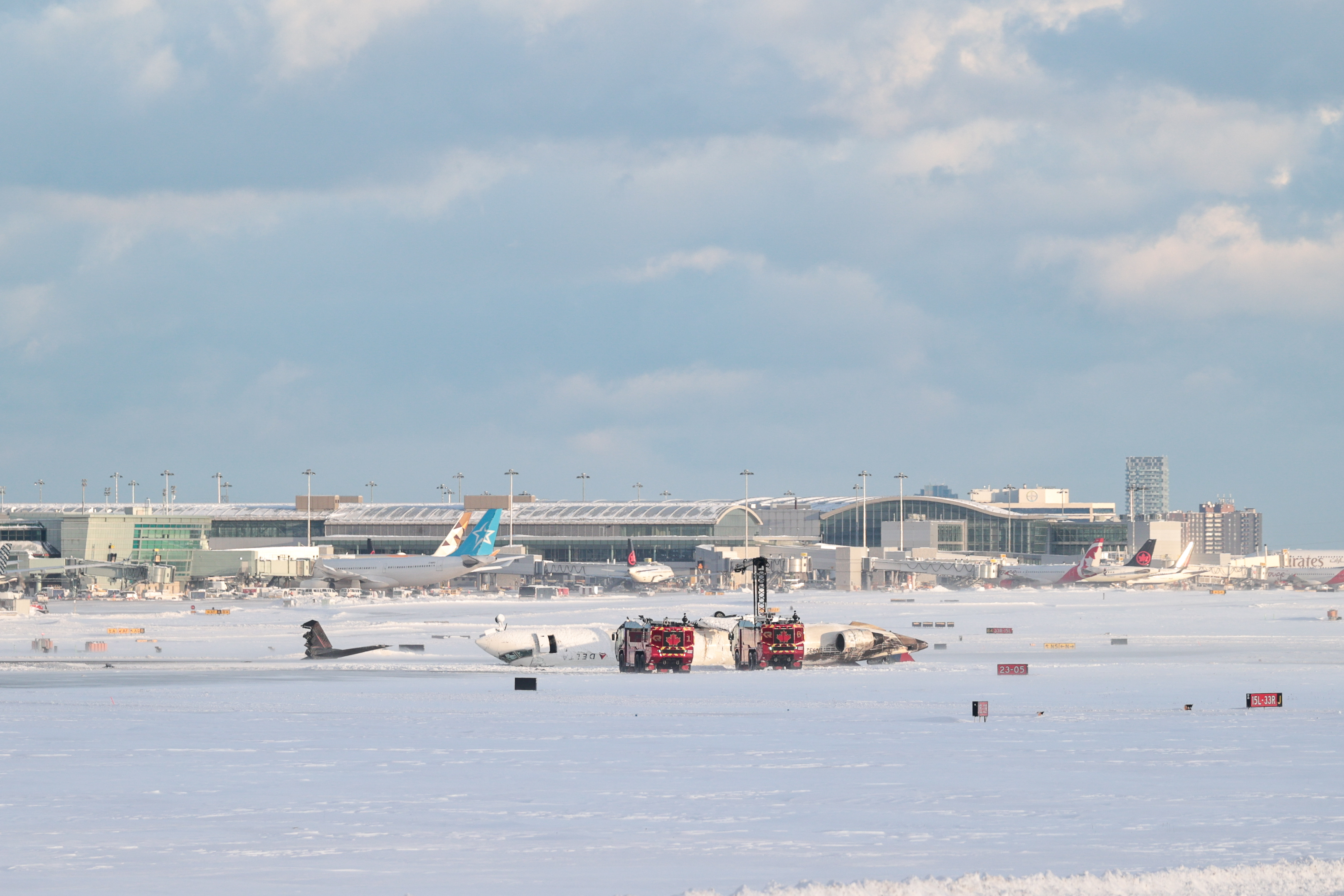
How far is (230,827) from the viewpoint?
18812 millimetres

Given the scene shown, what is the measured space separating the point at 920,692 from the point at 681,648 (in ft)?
33.7

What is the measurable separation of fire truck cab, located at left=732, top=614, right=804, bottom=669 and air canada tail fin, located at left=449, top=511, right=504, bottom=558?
11066cm

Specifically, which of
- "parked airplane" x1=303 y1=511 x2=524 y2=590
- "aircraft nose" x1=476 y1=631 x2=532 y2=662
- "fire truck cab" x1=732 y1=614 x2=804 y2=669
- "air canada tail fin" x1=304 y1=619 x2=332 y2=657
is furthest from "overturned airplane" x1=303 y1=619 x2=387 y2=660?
"parked airplane" x1=303 y1=511 x2=524 y2=590

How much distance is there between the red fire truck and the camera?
157ft

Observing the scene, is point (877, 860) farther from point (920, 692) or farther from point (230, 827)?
point (920, 692)

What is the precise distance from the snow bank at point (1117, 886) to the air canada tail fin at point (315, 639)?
4423 cm

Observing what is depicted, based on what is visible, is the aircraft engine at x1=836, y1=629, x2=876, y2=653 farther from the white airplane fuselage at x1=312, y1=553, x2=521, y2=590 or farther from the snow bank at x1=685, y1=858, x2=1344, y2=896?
the white airplane fuselage at x1=312, y1=553, x2=521, y2=590

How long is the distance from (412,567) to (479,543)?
768cm

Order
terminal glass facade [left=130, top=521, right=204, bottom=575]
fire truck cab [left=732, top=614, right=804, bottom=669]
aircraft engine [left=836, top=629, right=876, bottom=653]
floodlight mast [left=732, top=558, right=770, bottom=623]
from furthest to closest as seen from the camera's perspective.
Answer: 1. terminal glass facade [left=130, top=521, right=204, bottom=575]
2. aircraft engine [left=836, top=629, right=876, bottom=653]
3. fire truck cab [left=732, top=614, right=804, bottom=669]
4. floodlight mast [left=732, top=558, right=770, bottom=623]

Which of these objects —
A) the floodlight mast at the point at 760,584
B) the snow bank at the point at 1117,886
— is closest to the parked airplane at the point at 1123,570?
the floodlight mast at the point at 760,584

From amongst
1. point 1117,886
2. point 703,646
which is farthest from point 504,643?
point 1117,886

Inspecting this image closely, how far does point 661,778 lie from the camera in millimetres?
23297

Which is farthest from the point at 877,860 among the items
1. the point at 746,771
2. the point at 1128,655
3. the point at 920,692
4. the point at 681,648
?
the point at 1128,655

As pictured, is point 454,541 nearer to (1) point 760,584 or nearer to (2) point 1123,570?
(2) point 1123,570
